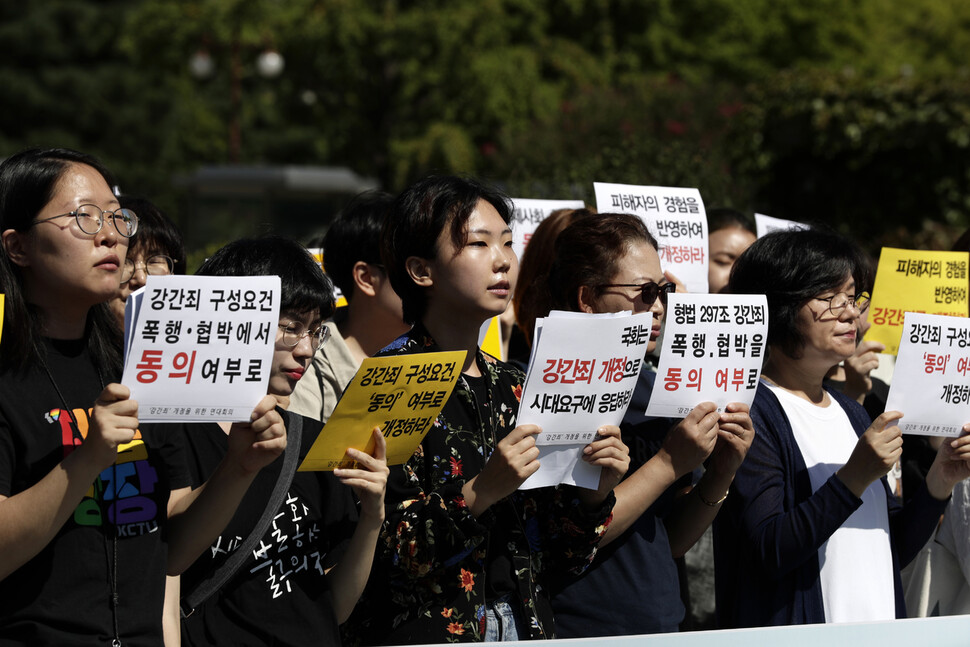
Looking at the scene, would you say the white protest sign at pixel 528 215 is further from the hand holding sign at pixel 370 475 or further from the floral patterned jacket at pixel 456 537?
the hand holding sign at pixel 370 475

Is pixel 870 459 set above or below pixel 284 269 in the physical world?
below

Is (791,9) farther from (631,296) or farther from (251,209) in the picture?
(631,296)

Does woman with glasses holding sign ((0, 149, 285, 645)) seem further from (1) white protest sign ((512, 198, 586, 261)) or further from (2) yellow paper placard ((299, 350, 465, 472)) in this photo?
(1) white protest sign ((512, 198, 586, 261))

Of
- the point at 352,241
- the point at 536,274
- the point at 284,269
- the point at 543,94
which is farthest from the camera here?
the point at 543,94

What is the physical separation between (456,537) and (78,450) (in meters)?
0.88

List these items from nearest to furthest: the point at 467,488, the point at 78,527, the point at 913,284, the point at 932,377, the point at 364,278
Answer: the point at 78,527, the point at 467,488, the point at 932,377, the point at 364,278, the point at 913,284

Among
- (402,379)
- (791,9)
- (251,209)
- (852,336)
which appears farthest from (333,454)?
(791,9)

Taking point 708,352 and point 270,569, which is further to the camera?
point 708,352

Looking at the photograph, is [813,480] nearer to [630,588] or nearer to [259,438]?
[630,588]

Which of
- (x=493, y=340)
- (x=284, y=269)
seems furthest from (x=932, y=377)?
(x=284, y=269)

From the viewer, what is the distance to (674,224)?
4863mm

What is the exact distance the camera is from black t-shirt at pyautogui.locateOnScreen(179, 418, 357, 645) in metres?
2.84

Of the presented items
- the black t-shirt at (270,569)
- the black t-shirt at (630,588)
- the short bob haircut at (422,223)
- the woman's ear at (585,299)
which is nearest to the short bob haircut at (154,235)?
the short bob haircut at (422,223)

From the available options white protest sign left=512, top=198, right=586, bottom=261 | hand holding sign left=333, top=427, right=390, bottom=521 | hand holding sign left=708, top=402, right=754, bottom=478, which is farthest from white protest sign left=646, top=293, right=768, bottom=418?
white protest sign left=512, top=198, right=586, bottom=261
